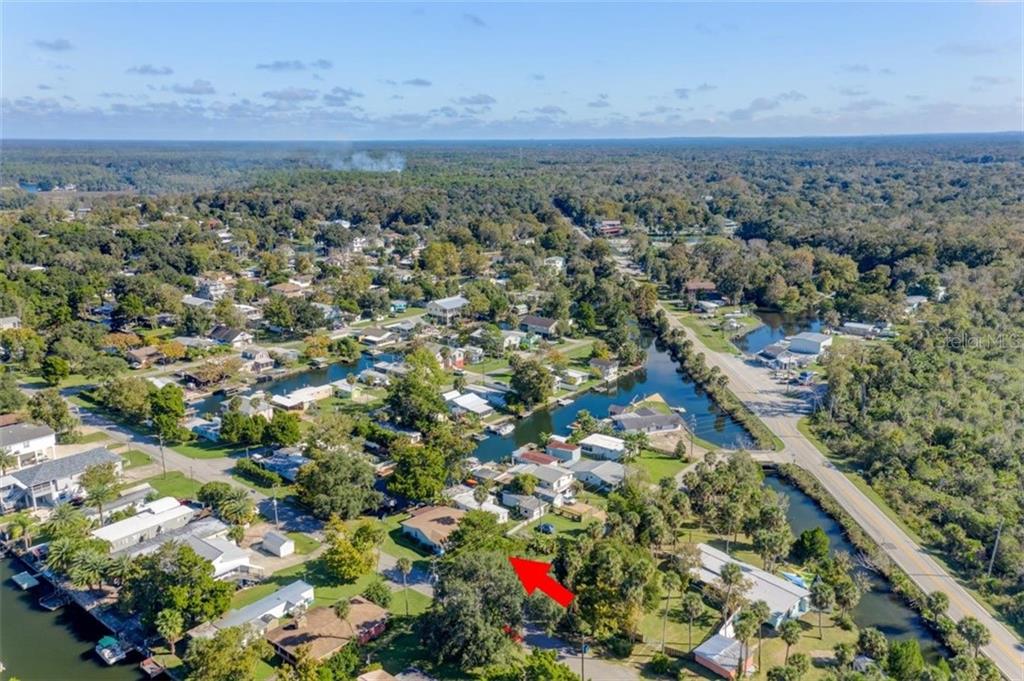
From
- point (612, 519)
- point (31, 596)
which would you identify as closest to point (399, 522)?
point (612, 519)

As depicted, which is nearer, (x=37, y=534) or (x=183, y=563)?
(x=183, y=563)

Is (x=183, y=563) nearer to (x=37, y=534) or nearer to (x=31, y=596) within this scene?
(x=31, y=596)

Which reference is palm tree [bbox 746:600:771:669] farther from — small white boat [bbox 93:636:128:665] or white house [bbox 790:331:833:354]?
white house [bbox 790:331:833:354]

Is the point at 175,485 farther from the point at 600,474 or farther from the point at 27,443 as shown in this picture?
the point at 600,474

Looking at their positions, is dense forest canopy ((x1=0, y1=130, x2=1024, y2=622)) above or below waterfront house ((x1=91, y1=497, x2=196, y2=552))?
above

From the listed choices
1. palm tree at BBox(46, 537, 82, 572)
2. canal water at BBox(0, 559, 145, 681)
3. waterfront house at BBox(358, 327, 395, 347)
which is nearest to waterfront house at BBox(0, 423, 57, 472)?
canal water at BBox(0, 559, 145, 681)

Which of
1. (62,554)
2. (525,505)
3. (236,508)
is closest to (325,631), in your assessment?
(236,508)

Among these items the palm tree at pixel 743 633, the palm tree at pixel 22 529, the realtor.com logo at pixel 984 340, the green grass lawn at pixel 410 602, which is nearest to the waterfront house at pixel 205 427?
the palm tree at pixel 22 529
